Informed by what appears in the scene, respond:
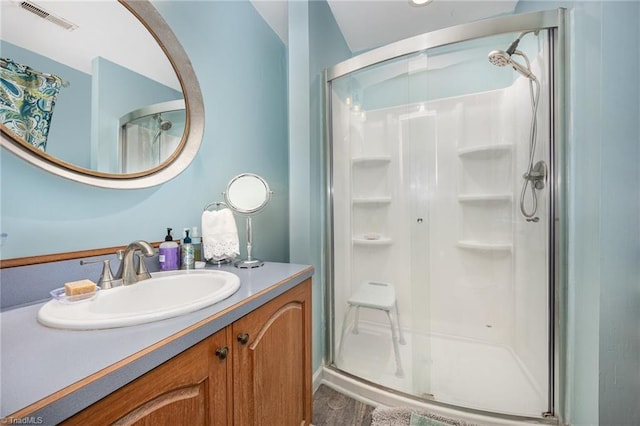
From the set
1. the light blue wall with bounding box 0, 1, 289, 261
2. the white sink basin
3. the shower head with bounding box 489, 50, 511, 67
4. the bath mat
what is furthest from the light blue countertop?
the shower head with bounding box 489, 50, 511, 67

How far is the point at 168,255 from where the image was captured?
38.5 inches

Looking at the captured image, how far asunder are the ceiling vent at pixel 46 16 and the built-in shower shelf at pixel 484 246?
229 centimetres

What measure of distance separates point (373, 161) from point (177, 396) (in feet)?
5.94

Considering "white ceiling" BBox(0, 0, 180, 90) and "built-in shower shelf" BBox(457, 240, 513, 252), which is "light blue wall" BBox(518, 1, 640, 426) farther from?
"white ceiling" BBox(0, 0, 180, 90)

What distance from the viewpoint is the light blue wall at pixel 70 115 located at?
0.73 m

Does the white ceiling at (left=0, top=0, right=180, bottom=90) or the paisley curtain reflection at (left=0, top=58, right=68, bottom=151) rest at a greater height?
the white ceiling at (left=0, top=0, right=180, bottom=90)

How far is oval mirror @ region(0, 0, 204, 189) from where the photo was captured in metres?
0.68

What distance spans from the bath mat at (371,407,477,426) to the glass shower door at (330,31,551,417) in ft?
0.33

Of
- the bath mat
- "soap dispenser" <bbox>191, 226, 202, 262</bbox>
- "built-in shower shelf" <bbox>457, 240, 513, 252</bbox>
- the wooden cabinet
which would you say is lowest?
the bath mat

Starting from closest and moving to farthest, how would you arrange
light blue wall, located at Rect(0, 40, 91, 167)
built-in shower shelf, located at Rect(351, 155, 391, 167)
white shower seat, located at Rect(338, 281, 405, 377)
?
1. light blue wall, located at Rect(0, 40, 91, 167)
2. white shower seat, located at Rect(338, 281, 405, 377)
3. built-in shower shelf, located at Rect(351, 155, 391, 167)

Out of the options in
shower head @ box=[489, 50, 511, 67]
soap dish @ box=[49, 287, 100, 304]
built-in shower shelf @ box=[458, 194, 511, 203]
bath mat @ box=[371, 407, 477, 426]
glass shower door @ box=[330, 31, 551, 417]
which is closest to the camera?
soap dish @ box=[49, 287, 100, 304]

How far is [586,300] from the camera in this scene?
107 cm

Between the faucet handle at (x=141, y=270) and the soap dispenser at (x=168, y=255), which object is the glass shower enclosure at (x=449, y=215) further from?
the faucet handle at (x=141, y=270)

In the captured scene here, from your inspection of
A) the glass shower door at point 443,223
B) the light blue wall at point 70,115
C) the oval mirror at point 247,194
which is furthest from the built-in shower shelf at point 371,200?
the light blue wall at point 70,115
